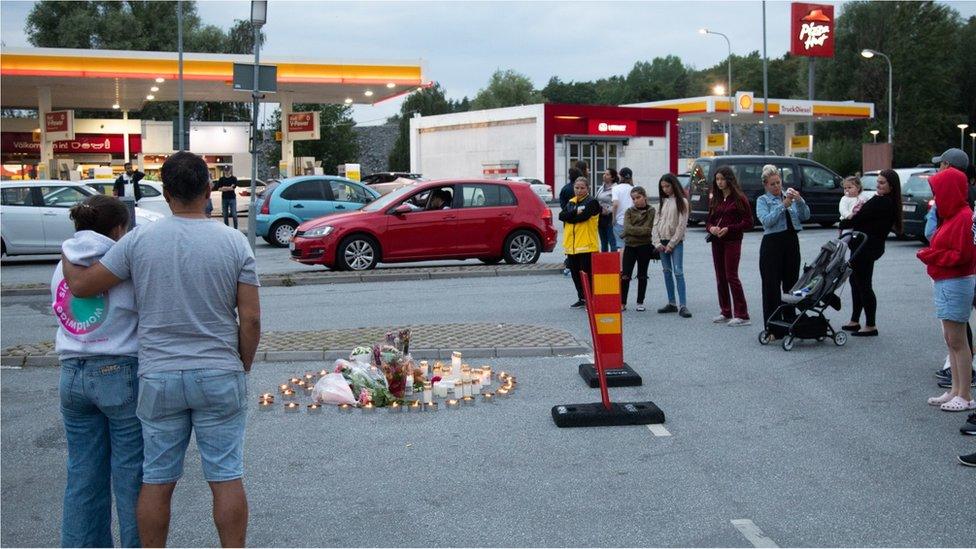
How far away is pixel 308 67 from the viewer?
38.2m

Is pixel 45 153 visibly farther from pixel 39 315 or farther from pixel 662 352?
pixel 662 352

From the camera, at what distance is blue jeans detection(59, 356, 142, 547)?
4.19 m

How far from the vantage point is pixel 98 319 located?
4203mm

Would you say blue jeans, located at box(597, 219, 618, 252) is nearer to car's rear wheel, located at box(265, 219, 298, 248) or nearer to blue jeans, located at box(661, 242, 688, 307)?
blue jeans, located at box(661, 242, 688, 307)

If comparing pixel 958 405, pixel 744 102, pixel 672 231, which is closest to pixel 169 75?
pixel 672 231

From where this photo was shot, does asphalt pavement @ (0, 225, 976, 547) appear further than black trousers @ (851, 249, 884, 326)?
No

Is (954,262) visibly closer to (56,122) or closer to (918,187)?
(918,187)

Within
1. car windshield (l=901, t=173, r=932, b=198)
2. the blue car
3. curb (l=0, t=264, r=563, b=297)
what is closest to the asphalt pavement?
curb (l=0, t=264, r=563, b=297)

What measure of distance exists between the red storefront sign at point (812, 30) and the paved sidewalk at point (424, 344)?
51.5 metres

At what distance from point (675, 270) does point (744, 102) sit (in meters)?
47.7

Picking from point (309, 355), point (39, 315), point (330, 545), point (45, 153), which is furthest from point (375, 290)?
point (45, 153)

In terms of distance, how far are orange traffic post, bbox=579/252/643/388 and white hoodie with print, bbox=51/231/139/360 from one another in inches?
174

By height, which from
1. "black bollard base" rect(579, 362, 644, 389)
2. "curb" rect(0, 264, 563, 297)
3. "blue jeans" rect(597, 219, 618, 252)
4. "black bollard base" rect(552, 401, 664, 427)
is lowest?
"black bollard base" rect(552, 401, 664, 427)

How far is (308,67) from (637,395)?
106 ft
